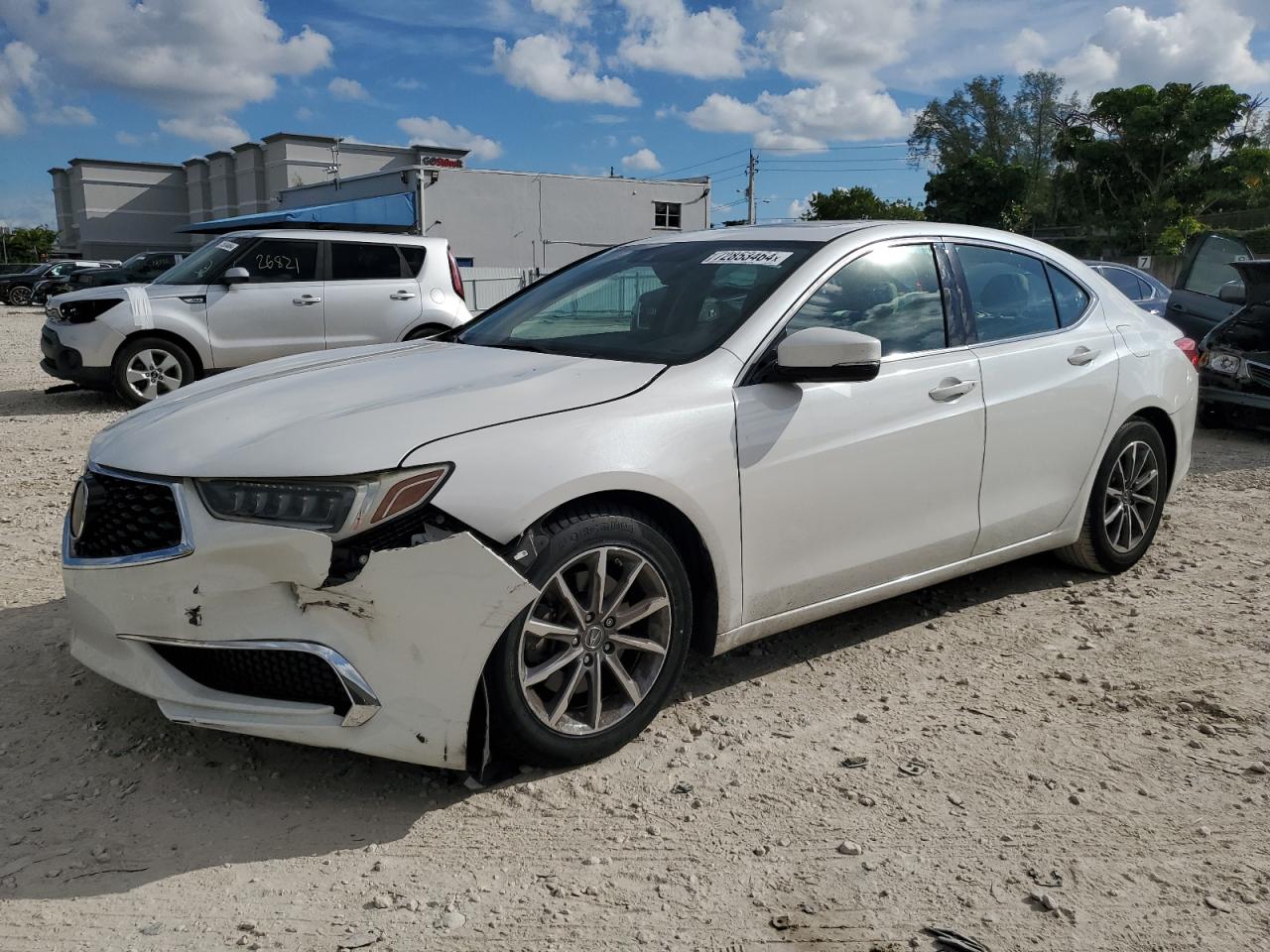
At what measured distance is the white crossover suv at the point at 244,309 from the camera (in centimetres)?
982

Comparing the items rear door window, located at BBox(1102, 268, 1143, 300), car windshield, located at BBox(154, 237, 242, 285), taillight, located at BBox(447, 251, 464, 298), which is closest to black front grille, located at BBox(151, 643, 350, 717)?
car windshield, located at BBox(154, 237, 242, 285)

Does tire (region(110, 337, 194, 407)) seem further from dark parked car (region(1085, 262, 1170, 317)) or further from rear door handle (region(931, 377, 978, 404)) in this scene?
dark parked car (region(1085, 262, 1170, 317))

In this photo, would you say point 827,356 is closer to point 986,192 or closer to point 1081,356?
point 1081,356

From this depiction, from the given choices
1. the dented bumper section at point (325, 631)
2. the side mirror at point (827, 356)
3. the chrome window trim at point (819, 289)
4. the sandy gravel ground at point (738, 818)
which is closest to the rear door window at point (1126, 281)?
the sandy gravel ground at point (738, 818)

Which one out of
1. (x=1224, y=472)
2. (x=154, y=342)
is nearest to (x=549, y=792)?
(x=1224, y=472)

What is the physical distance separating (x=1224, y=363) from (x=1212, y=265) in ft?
7.74

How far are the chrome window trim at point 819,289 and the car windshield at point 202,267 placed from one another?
8.11 m

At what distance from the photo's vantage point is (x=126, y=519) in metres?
2.85

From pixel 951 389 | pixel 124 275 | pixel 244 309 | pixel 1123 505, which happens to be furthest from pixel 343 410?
pixel 124 275

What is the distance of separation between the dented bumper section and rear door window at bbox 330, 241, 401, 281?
8.31 metres

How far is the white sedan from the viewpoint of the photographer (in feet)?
8.68

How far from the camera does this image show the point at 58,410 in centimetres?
1005

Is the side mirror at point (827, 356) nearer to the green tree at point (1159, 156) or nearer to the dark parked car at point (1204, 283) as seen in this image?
the dark parked car at point (1204, 283)

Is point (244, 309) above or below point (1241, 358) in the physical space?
above
